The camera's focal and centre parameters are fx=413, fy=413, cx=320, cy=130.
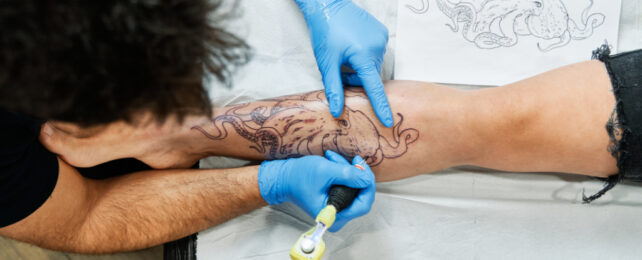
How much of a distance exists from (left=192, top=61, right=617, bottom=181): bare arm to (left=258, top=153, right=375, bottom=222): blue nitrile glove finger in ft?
0.22

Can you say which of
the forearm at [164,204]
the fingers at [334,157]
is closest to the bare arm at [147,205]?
the forearm at [164,204]

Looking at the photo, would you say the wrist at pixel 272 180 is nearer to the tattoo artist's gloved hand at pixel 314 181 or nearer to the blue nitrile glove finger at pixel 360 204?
the tattoo artist's gloved hand at pixel 314 181

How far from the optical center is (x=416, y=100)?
111 cm

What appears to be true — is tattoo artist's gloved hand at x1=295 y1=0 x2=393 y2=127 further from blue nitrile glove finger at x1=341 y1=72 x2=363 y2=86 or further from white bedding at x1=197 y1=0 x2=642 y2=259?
white bedding at x1=197 y1=0 x2=642 y2=259

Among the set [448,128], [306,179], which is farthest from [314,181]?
[448,128]

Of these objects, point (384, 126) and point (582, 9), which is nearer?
point (384, 126)

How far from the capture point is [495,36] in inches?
50.7

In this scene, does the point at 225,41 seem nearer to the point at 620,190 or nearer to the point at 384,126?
the point at 384,126

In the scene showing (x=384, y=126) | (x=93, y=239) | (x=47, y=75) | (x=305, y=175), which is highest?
(x=47, y=75)

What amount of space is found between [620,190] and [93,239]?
1.49m

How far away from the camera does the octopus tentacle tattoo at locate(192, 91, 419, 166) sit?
1.11 metres

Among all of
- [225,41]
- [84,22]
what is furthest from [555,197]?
[84,22]

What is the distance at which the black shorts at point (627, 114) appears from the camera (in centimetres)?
96

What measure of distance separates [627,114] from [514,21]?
0.45 meters
